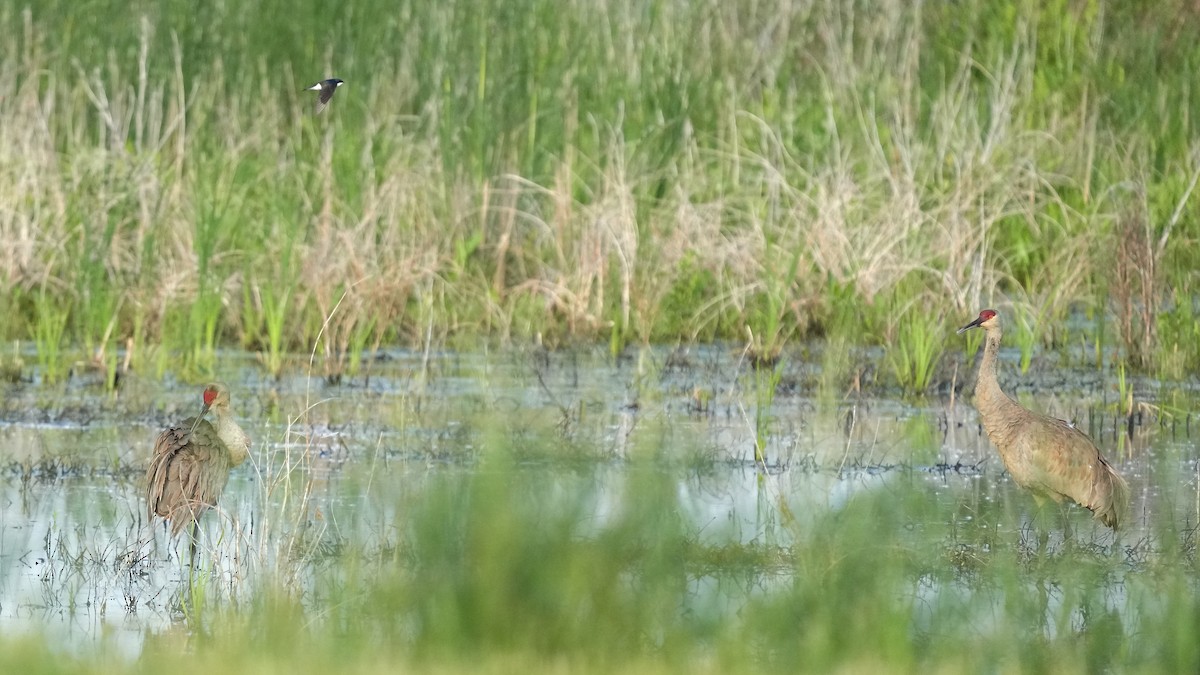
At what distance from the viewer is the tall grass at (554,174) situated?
11750mm

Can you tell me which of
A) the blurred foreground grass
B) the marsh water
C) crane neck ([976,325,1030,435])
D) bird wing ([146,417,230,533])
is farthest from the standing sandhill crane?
crane neck ([976,325,1030,435])

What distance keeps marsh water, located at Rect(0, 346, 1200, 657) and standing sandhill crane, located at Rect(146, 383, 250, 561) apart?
0.42ft

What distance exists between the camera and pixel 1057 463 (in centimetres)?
735

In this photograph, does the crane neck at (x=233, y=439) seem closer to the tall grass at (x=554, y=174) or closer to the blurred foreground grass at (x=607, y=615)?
the blurred foreground grass at (x=607, y=615)

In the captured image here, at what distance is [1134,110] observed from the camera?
15.8 meters

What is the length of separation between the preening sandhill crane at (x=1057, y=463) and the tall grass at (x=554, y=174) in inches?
136

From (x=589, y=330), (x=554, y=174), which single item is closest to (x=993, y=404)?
(x=589, y=330)

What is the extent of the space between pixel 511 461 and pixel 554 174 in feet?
25.7

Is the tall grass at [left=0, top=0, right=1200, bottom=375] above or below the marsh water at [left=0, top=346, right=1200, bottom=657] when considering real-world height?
above

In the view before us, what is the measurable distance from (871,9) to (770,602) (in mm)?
12868

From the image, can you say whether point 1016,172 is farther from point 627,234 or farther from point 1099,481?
point 1099,481

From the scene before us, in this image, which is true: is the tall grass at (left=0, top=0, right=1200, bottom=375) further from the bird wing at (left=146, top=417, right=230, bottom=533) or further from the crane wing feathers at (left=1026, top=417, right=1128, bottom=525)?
the crane wing feathers at (left=1026, top=417, right=1128, bottom=525)

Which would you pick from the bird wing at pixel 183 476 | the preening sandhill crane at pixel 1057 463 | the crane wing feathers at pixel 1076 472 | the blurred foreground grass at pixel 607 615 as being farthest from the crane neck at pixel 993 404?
the bird wing at pixel 183 476

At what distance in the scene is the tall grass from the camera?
38.5 feet
